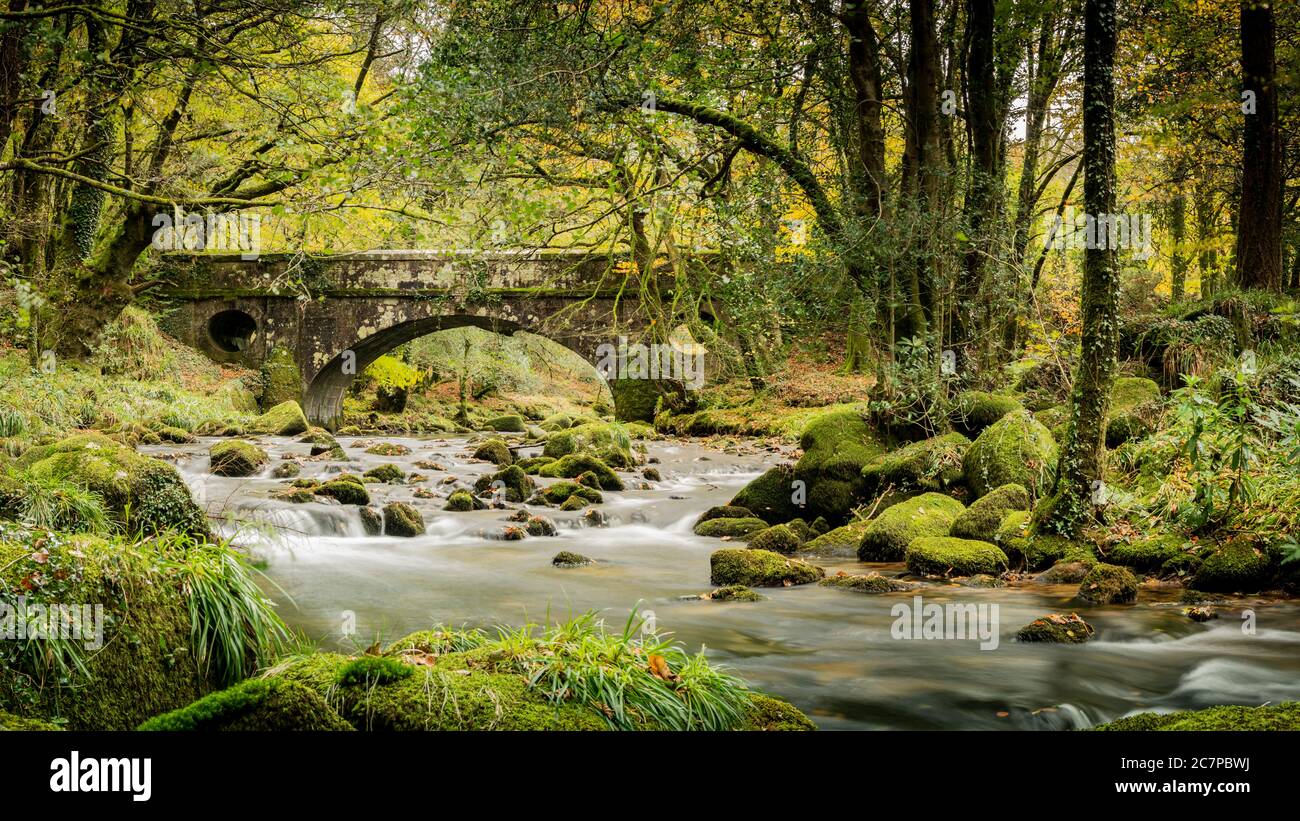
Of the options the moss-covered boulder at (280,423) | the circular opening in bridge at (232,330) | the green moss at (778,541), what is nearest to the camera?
the green moss at (778,541)

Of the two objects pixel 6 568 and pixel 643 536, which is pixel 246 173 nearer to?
pixel 643 536

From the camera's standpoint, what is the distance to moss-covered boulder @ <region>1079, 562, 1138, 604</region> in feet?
21.4

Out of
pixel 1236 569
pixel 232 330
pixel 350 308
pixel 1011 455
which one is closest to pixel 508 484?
pixel 1011 455

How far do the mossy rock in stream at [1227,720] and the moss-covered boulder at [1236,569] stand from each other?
11.8 ft

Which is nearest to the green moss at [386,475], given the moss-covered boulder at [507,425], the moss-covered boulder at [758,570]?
the moss-covered boulder at [758,570]

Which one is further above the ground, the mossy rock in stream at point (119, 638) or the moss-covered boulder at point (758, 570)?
the mossy rock in stream at point (119, 638)

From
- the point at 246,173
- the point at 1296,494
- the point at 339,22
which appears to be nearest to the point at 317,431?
the point at 246,173

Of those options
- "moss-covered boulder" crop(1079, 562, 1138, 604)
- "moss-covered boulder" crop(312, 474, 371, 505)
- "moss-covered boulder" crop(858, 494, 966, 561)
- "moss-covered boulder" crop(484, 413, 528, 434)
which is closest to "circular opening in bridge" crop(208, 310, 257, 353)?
"moss-covered boulder" crop(484, 413, 528, 434)

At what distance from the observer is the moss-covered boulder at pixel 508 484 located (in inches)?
494

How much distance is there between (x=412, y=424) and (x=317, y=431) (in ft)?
23.8

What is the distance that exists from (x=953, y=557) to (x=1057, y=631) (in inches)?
74.3

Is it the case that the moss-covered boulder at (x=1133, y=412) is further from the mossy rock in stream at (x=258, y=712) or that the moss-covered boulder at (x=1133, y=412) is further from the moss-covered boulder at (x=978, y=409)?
the mossy rock in stream at (x=258, y=712)

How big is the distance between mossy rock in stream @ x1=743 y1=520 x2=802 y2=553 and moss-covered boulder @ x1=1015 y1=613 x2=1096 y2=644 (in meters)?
3.50
